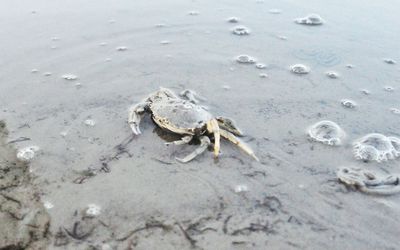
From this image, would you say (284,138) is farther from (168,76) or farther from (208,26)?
(208,26)

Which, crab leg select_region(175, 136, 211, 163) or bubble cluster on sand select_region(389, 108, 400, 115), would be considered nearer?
crab leg select_region(175, 136, 211, 163)

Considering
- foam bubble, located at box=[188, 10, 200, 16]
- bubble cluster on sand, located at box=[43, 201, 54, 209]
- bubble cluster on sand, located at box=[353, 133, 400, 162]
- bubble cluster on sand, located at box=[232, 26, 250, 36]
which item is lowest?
bubble cluster on sand, located at box=[353, 133, 400, 162]

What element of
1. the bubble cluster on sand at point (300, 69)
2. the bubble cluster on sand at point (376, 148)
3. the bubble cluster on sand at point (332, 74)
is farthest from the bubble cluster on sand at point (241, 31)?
the bubble cluster on sand at point (376, 148)

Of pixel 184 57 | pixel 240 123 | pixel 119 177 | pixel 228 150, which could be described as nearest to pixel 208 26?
pixel 184 57

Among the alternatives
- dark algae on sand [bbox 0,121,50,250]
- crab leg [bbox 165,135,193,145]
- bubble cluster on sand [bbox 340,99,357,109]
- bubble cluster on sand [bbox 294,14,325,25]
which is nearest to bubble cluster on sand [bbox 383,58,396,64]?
bubble cluster on sand [bbox 340,99,357,109]

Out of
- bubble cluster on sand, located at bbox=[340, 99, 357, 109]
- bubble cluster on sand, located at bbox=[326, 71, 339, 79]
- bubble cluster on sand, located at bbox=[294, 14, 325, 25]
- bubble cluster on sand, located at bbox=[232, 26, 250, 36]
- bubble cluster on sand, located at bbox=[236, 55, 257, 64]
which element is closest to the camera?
bubble cluster on sand, located at bbox=[340, 99, 357, 109]

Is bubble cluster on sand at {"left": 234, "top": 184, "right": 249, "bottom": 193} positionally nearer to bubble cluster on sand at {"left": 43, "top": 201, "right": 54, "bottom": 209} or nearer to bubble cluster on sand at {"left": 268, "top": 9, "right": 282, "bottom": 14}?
bubble cluster on sand at {"left": 43, "top": 201, "right": 54, "bottom": 209}

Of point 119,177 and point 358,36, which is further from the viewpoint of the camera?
point 358,36

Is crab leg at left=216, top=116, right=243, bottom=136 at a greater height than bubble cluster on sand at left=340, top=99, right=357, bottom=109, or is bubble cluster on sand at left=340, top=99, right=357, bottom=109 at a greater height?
crab leg at left=216, top=116, right=243, bottom=136
